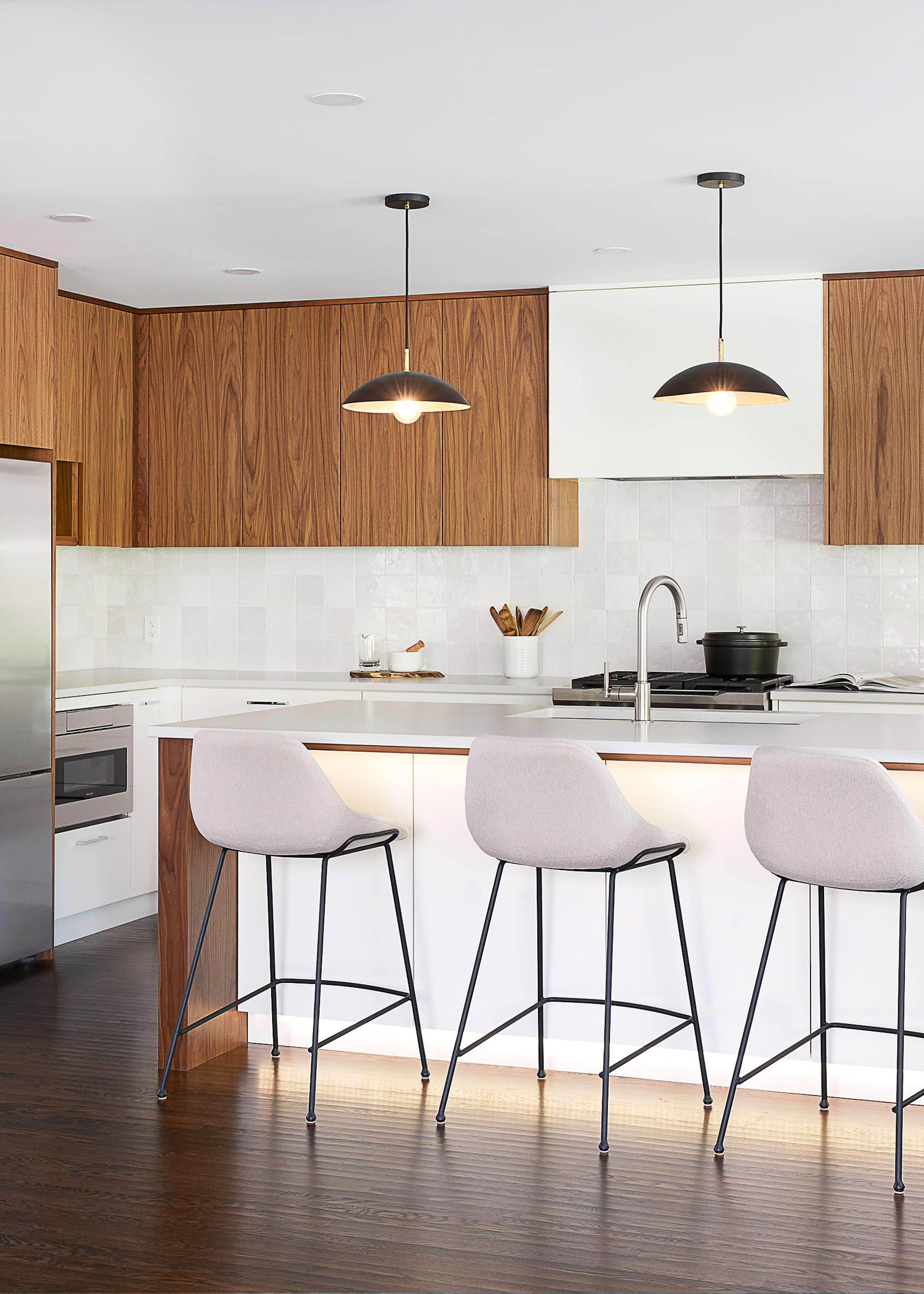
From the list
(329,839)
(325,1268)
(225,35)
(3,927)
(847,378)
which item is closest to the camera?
(325,1268)

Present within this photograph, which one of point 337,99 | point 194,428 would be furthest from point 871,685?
point 194,428

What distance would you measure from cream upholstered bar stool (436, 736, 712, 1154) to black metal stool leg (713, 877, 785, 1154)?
8.1 inches

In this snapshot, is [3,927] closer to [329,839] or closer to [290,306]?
[329,839]

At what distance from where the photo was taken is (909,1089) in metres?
3.40

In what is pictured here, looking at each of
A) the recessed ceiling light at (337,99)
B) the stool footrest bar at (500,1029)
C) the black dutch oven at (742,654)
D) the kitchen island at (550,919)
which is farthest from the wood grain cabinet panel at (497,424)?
the stool footrest bar at (500,1029)

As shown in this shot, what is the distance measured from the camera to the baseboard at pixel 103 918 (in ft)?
17.3

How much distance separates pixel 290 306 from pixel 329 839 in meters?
3.26

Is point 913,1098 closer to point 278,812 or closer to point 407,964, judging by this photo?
point 407,964

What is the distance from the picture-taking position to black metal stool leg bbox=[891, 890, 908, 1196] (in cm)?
294

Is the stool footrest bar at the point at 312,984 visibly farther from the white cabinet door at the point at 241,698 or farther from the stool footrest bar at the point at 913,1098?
the white cabinet door at the point at 241,698

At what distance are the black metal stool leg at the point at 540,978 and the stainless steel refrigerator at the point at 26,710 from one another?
210 centimetres

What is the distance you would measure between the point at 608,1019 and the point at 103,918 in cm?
286

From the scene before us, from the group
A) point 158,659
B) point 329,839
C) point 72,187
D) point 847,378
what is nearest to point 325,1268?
point 329,839

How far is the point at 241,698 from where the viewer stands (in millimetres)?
5797
